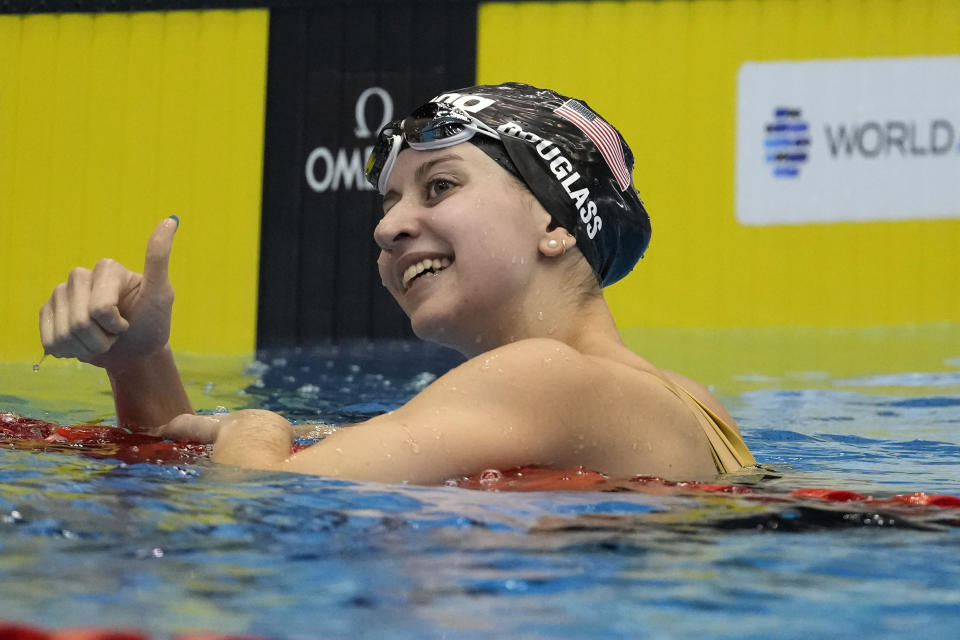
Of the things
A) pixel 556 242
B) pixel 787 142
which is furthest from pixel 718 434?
pixel 787 142

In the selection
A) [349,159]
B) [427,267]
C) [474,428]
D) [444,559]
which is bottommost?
[444,559]

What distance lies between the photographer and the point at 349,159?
793 cm

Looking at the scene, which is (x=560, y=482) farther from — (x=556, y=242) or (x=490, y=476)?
(x=556, y=242)

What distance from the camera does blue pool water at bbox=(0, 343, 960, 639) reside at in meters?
1.41

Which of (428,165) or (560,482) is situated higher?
(428,165)

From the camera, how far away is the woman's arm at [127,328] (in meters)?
2.62

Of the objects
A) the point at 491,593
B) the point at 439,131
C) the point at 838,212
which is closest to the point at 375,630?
the point at 491,593

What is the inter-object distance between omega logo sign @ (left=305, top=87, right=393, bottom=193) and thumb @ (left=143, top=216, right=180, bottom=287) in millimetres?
5061

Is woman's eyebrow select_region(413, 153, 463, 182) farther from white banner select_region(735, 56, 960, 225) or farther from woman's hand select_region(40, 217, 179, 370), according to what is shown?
white banner select_region(735, 56, 960, 225)

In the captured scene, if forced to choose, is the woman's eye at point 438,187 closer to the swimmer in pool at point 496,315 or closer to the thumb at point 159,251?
the swimmer in pool at point 496,315

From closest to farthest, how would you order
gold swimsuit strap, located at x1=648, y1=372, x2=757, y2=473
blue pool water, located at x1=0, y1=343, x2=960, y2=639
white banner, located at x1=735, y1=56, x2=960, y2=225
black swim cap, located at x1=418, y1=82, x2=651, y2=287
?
1. blue pool water, located at x1=0, y1=343, x2=960, y2=639
2. gold swimsuit strap, located at x1=648, y1=372, x2=757, y2=473
3. black swim cap, located at x1=418, y1=82, x2=651, y2=287
4. white banner, located at x1=735, y1=56, x2=960, y2=225

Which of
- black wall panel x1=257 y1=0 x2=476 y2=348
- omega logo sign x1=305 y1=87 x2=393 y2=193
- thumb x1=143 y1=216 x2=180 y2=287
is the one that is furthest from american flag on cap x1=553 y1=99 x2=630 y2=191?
omega logo sign x1=305 y1=87 x2=393 y2=193

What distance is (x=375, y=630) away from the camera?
53.1 inches

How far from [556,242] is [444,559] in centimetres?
107
